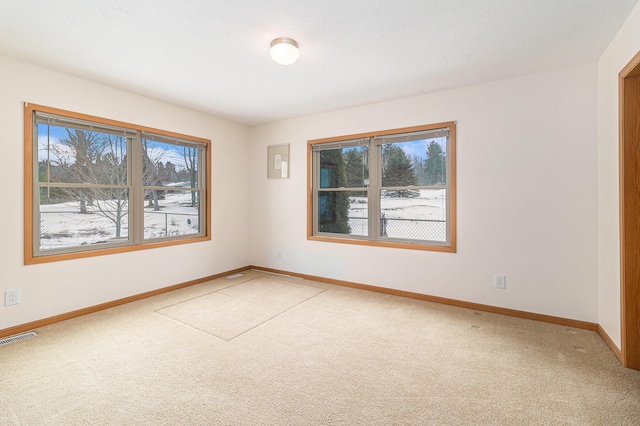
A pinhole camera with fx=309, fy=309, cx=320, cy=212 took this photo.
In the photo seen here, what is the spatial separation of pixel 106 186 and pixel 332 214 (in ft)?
9.33

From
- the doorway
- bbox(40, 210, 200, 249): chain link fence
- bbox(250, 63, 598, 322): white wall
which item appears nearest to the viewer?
the doorway

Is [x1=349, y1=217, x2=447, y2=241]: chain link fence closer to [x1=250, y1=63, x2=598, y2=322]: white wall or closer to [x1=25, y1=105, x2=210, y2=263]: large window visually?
[x1=250, y1=63, x2=598, y2=322]: white wall

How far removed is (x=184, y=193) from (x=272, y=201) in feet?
4.34

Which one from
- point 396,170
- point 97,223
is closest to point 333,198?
point 396,170

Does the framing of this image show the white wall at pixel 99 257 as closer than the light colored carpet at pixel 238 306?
Yes

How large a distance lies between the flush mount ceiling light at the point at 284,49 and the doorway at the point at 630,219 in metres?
2.38

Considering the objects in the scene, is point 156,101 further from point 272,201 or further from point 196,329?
point 196,329

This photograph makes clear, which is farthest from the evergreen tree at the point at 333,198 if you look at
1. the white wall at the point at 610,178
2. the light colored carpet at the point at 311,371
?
the white wall at the point at 610,178

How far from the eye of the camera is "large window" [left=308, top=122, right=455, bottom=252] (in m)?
3.67

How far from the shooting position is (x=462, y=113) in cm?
345

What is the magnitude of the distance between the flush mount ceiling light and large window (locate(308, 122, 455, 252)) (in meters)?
1.84

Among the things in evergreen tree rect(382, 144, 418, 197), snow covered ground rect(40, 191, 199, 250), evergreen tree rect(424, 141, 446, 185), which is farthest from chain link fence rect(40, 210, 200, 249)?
evergreen tree rect(424, 141, 446, 185)

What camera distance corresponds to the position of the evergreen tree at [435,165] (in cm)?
367

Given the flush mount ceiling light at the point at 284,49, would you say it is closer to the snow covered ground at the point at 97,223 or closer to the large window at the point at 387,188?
the large window at the point at 387,188
